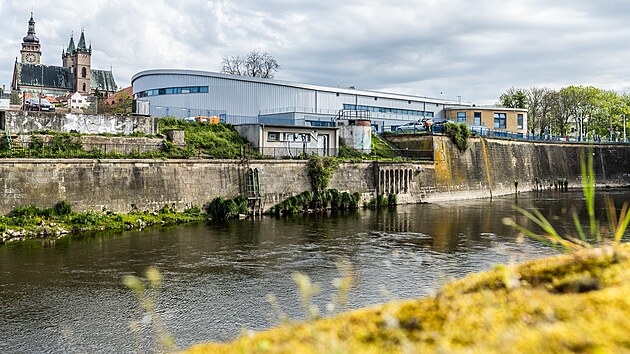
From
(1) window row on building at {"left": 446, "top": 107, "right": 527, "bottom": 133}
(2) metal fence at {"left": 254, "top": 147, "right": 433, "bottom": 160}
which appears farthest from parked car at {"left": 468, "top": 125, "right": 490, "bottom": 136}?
(2) metal fence at {"left": 254, "top": 147, "right": 433, "bottom": 160}

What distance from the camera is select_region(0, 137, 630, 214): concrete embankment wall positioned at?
28844 mm

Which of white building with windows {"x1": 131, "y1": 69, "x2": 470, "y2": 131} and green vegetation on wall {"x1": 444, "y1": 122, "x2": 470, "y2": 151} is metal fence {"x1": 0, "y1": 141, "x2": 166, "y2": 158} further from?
green vegetation on wall {"x1": 444, "y1": 122, "x2": 470, "y2": 151}

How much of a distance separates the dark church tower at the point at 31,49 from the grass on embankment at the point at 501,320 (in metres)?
124

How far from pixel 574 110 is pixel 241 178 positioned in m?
70.8

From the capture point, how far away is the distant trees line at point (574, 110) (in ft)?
290

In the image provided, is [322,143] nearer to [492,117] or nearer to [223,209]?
[223,209]

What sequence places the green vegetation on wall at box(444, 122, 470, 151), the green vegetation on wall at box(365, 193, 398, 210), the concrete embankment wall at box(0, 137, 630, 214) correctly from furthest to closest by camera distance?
1. the green vegetation on wall at box(444, 122, 470, 151)
2. the green vegetation on wall at box(365, 193, 398, 210)
3. the concrete embankment wall at box(0, 137, 630, 214)

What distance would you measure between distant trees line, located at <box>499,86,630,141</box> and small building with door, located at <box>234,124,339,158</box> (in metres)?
51.6

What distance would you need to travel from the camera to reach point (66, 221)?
1108 inches

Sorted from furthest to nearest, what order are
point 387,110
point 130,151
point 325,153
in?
point 387,110 < point 325,153 < point 130,151

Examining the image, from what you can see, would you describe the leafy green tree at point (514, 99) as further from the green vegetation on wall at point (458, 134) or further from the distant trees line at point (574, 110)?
the green vegetation on wall at point (458, 134)

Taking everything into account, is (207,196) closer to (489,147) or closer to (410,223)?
(410,223)

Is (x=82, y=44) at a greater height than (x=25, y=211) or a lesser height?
greater

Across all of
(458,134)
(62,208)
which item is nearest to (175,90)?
(458,134)
